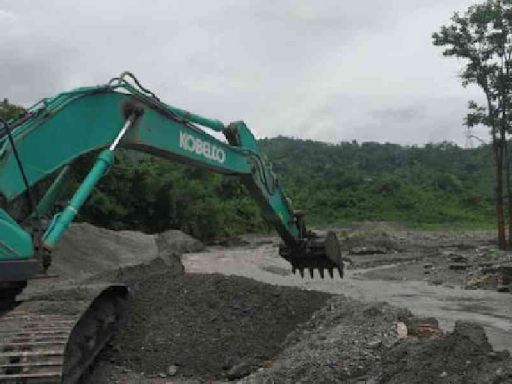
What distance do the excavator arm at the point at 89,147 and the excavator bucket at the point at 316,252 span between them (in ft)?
1.64

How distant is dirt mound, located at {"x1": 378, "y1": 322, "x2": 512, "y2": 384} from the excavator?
8.77ft

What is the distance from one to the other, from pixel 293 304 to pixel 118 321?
7.37 feet

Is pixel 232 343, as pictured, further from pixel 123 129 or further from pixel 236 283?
pixel 123 129

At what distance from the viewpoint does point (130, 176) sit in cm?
3722

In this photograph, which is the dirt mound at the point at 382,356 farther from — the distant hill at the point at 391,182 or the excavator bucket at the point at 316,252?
the distant hill at the point at 391,182

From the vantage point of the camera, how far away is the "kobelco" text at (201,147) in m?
7.27

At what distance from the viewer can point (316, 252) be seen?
9.15 metres

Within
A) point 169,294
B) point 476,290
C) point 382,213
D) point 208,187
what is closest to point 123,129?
point 169,294

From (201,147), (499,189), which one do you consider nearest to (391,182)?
(499,189)

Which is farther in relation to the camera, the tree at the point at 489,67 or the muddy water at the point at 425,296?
the tree at the point at 489,67

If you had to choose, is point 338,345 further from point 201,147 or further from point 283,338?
point 201,147

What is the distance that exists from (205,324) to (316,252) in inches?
66.5

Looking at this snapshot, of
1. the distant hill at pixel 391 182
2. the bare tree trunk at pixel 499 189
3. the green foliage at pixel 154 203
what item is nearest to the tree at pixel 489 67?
the bare tree trunk at pixel 499 189

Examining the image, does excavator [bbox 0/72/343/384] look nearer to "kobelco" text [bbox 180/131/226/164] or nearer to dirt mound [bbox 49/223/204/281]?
"kobelco" text [bbox 180/131/226/164]
